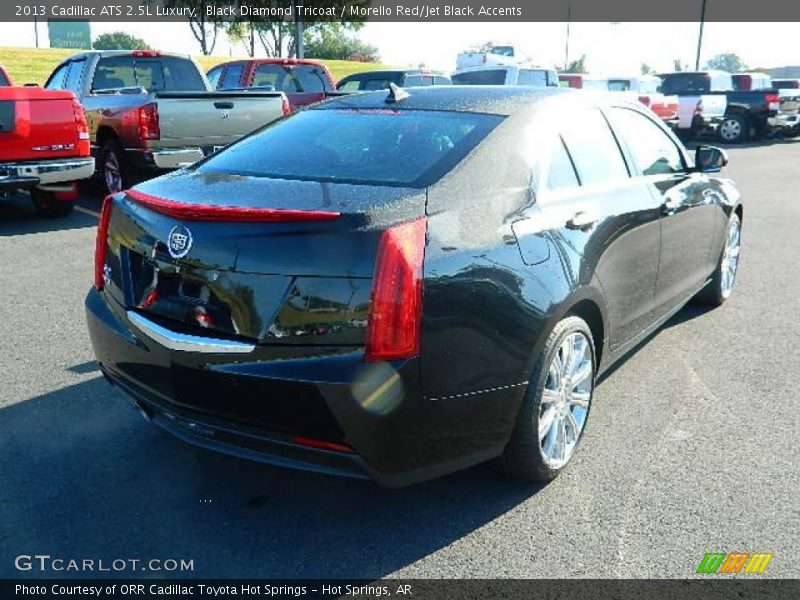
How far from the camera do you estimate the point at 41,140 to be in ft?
26.7

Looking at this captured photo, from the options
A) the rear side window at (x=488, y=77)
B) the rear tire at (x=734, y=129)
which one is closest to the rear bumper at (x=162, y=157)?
the rear side window at (x=488, y=77)

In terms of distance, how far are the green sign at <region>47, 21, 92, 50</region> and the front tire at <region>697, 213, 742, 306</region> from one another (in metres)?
71.2

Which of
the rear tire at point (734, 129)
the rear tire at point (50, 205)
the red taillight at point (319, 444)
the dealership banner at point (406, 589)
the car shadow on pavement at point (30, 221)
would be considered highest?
the rear tire at point (734, 129)

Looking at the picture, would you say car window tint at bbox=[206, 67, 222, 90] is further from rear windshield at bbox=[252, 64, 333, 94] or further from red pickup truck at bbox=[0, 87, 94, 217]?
red pickup truck at bbox=[0, 87, 94, 217]

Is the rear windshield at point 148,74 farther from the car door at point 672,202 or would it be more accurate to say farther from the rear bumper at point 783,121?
the rear bumper at point 783,121

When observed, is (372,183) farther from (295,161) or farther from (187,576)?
(187,576)

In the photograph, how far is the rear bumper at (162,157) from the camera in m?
8.64

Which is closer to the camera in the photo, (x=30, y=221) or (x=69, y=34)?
Answer: (x=30, y=221)

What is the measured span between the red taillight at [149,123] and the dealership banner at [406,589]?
6.78 metres

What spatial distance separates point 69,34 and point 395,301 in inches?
2971

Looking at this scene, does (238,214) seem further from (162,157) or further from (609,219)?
(162,157)

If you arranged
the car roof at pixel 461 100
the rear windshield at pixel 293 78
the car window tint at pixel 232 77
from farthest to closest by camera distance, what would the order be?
1. the car window tint at pixel 232 77
2. the rear windshield at pixel 293 78
3. the car roof at pixel 461 100

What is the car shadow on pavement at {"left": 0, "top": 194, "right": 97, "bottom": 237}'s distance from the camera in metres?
8.49

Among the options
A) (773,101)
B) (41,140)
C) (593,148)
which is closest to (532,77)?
(773,101)
